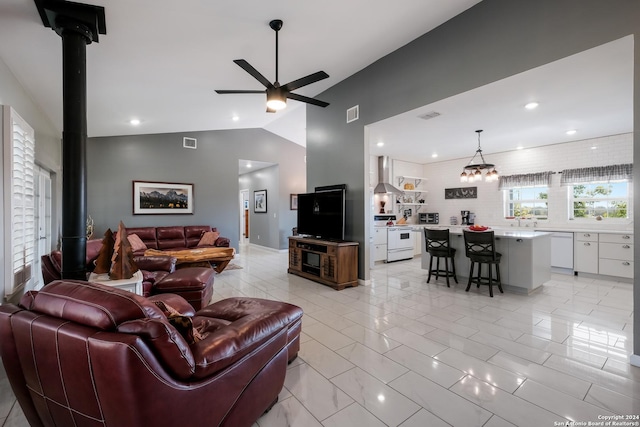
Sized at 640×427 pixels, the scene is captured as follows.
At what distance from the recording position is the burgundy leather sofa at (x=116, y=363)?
1.02 metres

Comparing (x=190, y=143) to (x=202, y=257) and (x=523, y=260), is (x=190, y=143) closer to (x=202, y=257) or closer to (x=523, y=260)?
(x=202, y=257)

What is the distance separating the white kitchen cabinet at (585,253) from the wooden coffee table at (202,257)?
6.46 m

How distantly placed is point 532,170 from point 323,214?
16.3 ft

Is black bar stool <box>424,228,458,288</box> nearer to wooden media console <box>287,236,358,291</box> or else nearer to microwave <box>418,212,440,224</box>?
wooden media console <box>287,236,358,291</box>

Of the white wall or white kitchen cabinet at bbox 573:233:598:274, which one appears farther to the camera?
the white wall

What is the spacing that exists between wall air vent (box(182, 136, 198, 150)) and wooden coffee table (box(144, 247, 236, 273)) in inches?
114

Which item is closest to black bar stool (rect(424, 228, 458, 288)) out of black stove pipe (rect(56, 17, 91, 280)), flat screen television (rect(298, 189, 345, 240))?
flat screen television (rect(298, 189, 345, 240))

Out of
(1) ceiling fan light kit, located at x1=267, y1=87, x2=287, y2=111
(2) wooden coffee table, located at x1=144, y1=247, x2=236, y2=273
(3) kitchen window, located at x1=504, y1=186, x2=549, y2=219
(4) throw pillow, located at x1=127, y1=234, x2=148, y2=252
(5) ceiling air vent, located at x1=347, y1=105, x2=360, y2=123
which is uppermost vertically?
(5) ceiling air vent, located at x1=347, y1=105, x2=360, y2=123

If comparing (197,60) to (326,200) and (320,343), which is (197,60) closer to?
(326,200)

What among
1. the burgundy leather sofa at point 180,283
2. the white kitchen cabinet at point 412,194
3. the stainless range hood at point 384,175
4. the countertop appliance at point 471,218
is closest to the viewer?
the burgundy leather sofa at point 180,283

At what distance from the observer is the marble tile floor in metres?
1.76

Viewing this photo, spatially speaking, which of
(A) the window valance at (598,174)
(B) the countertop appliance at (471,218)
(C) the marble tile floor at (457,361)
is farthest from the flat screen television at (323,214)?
(A) the window valance at (598,174)

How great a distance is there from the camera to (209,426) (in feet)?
4.21

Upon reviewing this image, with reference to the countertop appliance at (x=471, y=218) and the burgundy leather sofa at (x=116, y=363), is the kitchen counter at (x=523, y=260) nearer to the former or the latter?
the countertop appliance at (x=471, y=218)
